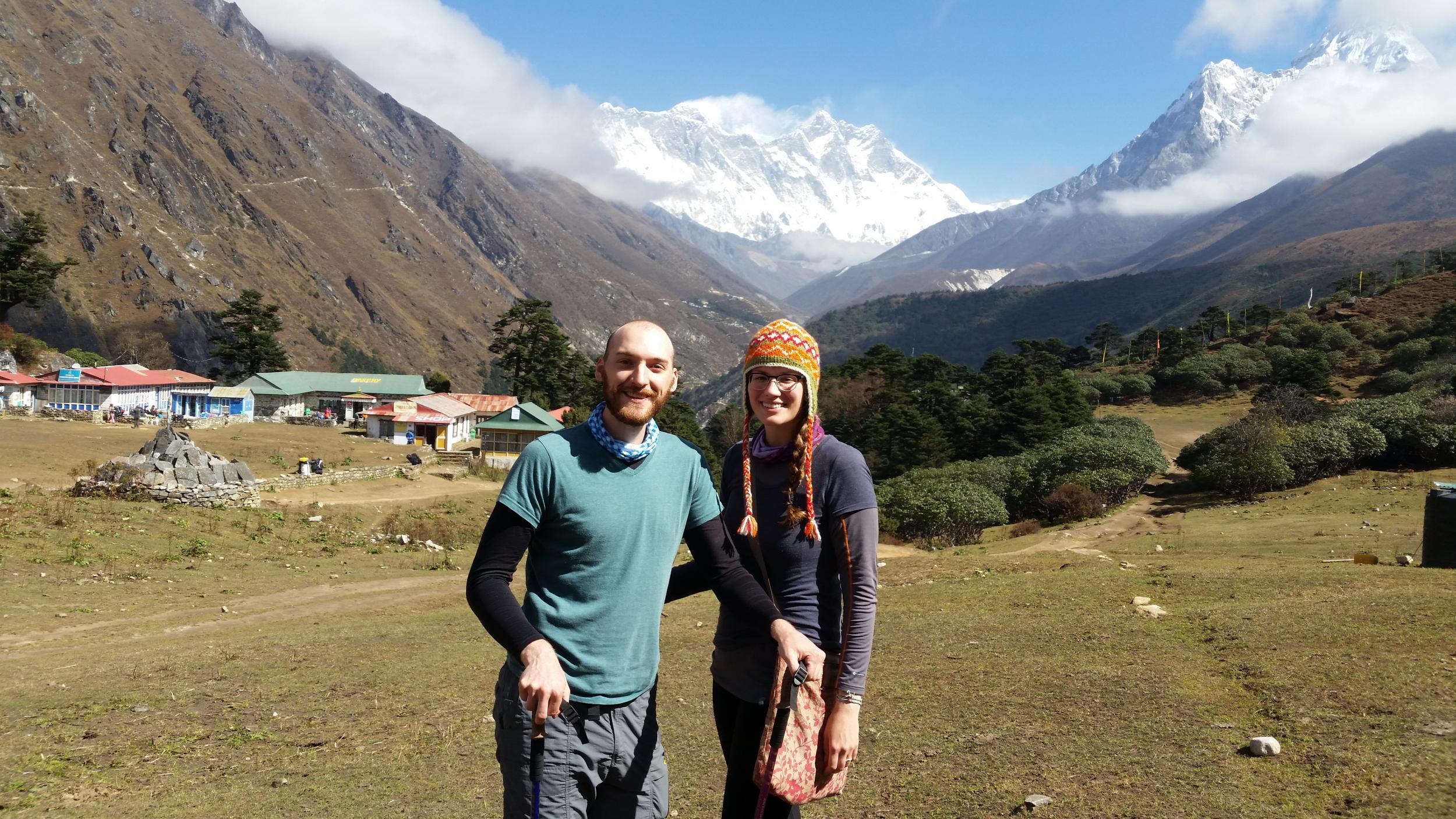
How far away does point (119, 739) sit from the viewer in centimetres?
720

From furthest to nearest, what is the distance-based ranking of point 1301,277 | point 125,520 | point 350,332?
1. point 1301,277
2. point 350,332
3. point 125,520

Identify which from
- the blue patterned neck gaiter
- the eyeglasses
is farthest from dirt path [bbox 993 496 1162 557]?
the blue patterned neck gaiter

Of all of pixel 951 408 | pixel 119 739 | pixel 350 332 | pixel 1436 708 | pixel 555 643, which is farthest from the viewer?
pixel 350 332

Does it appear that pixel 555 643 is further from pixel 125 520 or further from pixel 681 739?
pixel 125 520

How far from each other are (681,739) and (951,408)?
5116cm

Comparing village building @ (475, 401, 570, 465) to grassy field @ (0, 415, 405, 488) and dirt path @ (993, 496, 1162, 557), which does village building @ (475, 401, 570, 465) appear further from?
dirt path @ (993, 496, 1162, 557)

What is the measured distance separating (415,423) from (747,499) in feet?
176

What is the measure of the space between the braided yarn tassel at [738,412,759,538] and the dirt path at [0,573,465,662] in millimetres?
11350

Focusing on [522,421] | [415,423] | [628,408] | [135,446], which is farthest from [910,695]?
[415,423]

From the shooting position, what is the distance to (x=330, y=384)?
6750 centimetres

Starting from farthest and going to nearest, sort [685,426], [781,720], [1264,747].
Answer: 1. [685,426]
2. [1264,747]
3. [781,720]

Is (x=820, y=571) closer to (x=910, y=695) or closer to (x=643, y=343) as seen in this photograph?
(x=643, y=343)

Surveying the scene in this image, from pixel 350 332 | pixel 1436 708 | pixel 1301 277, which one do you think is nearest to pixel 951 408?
pixel 1436 708

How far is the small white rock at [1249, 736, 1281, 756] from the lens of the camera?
554 cm
